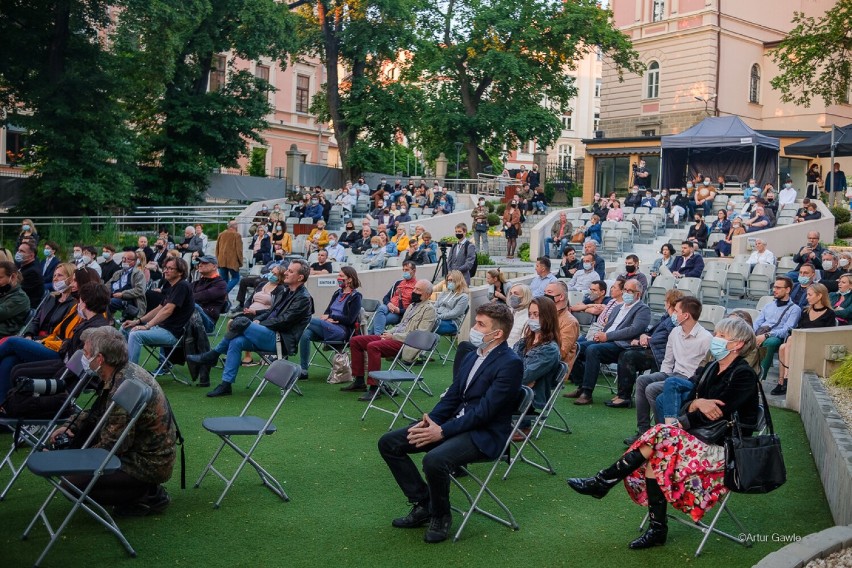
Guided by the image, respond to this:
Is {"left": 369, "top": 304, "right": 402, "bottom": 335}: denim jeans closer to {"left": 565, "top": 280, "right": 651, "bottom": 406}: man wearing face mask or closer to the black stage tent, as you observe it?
{"left": 565, "top": 280, "right": 651, "bottom": 406}: man wearing face mask

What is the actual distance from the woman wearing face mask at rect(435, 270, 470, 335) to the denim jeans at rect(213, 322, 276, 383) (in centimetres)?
232

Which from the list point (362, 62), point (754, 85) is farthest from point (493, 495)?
point (754, 85)

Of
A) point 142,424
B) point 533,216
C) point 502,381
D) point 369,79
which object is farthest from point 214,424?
point 369,79

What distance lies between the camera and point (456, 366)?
28.8 feet

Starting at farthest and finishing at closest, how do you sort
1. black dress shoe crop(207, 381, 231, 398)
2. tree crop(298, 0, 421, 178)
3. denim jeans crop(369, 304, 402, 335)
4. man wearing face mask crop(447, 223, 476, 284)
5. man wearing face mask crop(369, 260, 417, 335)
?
tree crop(298, 0, 421, 178) → man wearing face mask crop(447, 223, 476, 284) → man wearing face mask crop(369, 260, 417, 335) → denim jeans crop(369, 304, 402, 335) → black dress shoe crop(207, 381, 231, 398)

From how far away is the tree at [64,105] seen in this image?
2484 centimetres

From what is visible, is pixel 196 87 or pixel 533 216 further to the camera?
pixel 196 87

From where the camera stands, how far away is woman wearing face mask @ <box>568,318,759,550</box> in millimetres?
5410

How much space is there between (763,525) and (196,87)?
29149 millimetres

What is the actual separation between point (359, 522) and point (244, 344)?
4.54 meters

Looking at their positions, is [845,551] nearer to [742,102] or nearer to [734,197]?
[734,197]

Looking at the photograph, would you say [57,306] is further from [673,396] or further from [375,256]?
[375,256]

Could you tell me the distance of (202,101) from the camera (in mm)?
31203

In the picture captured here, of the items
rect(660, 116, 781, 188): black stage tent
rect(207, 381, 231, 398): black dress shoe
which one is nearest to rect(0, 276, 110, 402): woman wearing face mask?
rect(207, 381, 231, 398): black dress shoe
